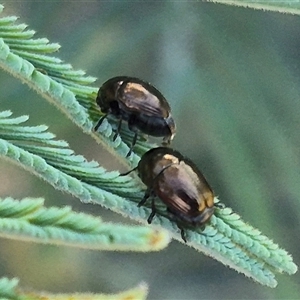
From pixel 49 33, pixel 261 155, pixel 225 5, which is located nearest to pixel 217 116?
pixel 261 155

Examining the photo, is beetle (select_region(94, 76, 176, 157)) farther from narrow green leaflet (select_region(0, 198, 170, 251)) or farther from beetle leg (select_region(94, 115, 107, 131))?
narrow green leaflet (select_region(0, 198, 170, 251))

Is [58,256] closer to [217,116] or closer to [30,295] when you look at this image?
[30,295]

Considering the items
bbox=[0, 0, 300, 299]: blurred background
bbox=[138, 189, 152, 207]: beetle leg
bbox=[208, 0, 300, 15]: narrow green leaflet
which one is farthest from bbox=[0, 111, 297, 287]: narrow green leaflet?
bbox=[208, 0, 300, 15]: narrow green leaflet

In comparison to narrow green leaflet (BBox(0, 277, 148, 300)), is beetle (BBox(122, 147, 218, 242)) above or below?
above

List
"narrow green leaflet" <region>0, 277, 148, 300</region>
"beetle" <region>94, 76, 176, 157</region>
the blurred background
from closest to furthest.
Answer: "narrow green leaflet" <region>0, 277, 148, 300</region> < "beetle" <region>94, 76, 176, 157</region> < the blurred background

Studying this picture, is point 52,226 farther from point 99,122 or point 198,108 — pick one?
point 198,108

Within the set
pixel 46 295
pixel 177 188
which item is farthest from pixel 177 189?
pixel 46 295

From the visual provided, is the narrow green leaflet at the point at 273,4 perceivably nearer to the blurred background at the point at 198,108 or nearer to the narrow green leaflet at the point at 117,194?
the blurred background at the point at 198,108
